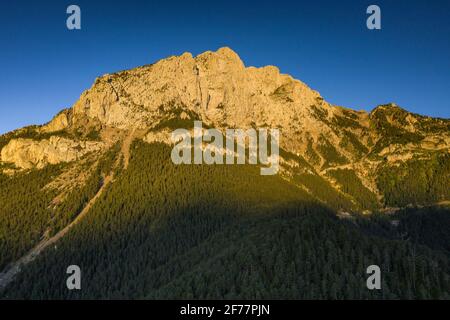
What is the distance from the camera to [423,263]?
4397 inches
